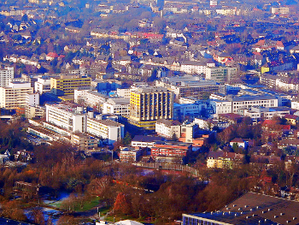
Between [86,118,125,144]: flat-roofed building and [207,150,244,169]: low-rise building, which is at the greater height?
[86,118,125,144]: flat-roofed building

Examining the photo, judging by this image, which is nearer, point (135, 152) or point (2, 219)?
point (2, 219)

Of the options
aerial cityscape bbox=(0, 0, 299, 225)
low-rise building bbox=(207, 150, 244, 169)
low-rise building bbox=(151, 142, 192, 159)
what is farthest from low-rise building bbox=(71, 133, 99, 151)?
low-rise building bbox=(207, 150, 244, 169)

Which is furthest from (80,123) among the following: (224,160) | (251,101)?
(251,101)

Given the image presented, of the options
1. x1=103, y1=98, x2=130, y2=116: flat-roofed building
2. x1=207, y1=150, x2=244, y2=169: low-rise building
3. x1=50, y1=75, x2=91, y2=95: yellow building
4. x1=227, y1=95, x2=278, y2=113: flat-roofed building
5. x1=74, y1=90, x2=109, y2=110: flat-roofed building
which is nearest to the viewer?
x1=207, y1=150, x2=244, y2=169: low-rise building

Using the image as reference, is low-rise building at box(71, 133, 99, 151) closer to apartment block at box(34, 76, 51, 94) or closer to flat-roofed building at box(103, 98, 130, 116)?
flat-roofed building at box(103, 98, 130, 116)

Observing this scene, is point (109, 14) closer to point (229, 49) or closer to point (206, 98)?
point (229, 49)

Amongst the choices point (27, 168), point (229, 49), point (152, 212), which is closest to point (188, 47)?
point (229, 49)
